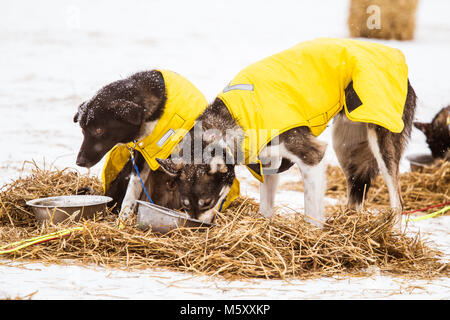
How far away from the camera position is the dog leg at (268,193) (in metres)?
4.24

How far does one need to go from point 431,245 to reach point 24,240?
2.93 m

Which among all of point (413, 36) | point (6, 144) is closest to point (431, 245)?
point (6, 144)

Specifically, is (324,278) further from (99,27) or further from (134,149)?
(99,27)

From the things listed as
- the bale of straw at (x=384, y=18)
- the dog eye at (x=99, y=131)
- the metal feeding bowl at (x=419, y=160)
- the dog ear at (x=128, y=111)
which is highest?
the bale of straw at (x=384, y=18)

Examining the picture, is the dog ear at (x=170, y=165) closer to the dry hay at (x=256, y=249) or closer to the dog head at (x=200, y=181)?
the dog head at (x=200, y=181)

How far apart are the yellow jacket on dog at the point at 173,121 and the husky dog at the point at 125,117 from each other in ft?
0.19

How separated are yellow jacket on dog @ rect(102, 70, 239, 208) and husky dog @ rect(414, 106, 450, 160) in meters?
3.68

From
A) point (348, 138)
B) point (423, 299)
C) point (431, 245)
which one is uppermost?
point (348, 138)

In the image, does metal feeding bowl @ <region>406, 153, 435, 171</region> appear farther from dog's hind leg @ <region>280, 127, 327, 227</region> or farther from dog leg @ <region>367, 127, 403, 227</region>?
dog's hind leg @ <region>280, 127, 327, 227</region>

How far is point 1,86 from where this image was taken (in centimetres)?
989

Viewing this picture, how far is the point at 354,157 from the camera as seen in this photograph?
4.40 metres

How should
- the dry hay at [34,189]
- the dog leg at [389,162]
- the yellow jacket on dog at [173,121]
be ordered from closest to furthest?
the yellow jacket on dog at [173,121] < the dry hay at [34,189] < the dog leg at [389,162]

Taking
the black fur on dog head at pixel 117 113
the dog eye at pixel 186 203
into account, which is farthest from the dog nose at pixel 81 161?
the dog eye at pixel 186 203

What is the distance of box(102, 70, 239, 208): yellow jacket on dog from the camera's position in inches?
146
